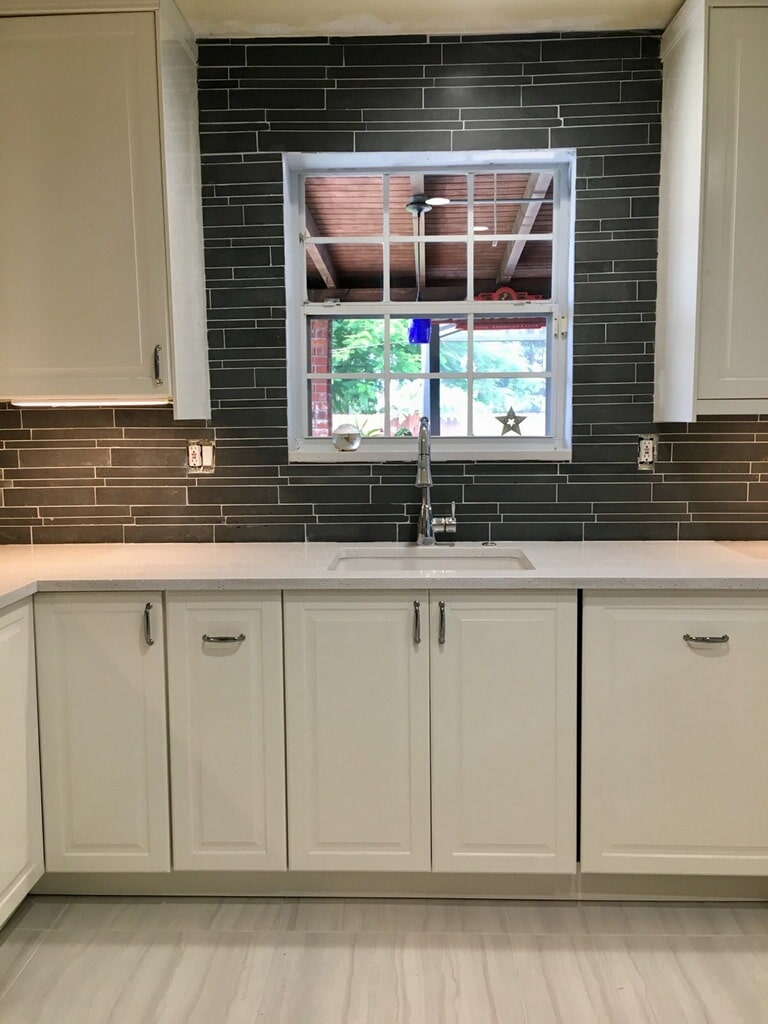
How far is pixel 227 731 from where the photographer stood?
74.2 inches

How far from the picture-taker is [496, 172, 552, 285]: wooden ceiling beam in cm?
240

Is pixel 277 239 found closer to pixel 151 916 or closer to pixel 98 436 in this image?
pixel 98 436

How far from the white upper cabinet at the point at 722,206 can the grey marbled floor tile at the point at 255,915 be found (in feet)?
5.71

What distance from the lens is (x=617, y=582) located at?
180cm

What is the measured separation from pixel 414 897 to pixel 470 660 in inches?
27.2

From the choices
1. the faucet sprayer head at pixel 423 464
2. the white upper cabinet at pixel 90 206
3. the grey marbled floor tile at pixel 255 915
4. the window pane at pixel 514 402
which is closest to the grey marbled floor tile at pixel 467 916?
the grey marbled floor tile at pixel 255 915

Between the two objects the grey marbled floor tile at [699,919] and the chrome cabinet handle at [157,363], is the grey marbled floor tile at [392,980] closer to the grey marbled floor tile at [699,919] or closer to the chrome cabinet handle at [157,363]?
the grey marbled floor tile at [699,919]

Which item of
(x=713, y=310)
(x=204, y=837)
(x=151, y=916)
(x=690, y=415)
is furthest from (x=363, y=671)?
(x=713, y=310)

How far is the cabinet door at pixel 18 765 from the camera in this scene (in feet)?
5.65

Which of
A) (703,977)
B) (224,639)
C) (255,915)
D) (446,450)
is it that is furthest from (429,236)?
(703,977)

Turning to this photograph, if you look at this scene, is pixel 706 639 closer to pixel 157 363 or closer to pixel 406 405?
pixel 406 405

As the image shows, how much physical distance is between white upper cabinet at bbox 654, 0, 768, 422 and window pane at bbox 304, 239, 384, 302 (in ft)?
3.13

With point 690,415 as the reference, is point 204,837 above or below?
below

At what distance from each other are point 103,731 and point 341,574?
29.3 inches
